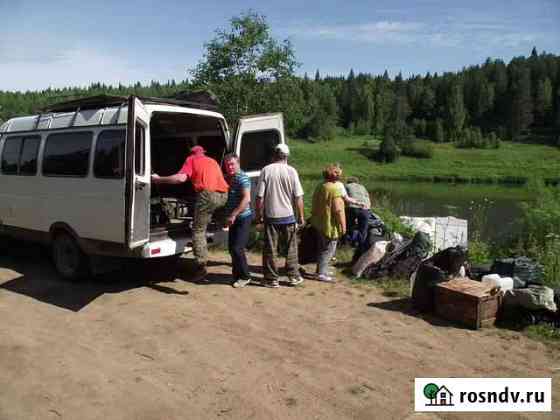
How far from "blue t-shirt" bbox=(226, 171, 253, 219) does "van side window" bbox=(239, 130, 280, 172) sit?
1094 millimetres

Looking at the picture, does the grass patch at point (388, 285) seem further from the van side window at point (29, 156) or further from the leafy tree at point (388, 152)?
the leafy tree at point (388, 152)

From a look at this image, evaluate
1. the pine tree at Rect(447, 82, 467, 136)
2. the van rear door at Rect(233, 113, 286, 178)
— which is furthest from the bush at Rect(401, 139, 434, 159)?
the van rear door at Rect(233, 113, 286, 178)

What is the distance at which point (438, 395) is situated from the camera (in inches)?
140

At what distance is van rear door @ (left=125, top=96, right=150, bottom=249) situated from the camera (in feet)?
16.9

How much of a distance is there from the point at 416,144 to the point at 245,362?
85572 mm

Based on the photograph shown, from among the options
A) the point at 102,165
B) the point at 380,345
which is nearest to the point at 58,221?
the point at 102,165

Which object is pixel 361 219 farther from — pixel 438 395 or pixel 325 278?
pixel 438 395

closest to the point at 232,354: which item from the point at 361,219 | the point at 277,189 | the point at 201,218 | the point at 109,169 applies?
the point at 201,218

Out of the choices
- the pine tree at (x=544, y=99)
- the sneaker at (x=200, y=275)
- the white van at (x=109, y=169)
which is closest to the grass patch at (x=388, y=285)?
the sneaker at (x=200, y=275)

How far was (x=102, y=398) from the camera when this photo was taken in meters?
3.55

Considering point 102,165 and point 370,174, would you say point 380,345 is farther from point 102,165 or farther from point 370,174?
point 370,174

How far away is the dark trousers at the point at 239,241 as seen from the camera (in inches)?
240

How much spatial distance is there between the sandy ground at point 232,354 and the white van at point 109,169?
780 millimetres

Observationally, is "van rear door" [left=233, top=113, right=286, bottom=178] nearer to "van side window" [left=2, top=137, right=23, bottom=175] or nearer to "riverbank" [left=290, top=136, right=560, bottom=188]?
"van side window" [left=2, top=137, right=23, bottom=175]
